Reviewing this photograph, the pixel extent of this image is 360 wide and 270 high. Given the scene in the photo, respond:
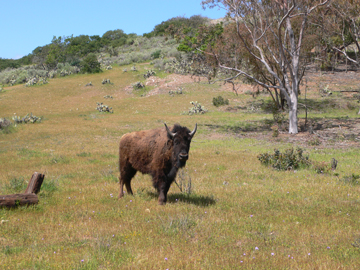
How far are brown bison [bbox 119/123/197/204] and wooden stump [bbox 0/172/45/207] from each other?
2146mm

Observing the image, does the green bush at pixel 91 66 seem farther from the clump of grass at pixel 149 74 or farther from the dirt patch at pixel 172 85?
the dirt patch at pixel 172 85

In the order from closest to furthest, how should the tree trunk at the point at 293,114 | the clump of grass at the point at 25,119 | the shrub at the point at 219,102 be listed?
the tree trunk at the point at 293,114 < the clump of grass at the point at 25,119 < the shrub at the point at 219,102

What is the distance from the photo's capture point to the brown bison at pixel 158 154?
25.0ft

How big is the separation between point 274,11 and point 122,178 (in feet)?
63.4

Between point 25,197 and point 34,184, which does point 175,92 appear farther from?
point 25,197

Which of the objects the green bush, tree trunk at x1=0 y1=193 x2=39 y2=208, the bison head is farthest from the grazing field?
the green bush

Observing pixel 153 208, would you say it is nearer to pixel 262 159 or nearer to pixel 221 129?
pixel 262 159

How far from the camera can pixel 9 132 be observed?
24016mm

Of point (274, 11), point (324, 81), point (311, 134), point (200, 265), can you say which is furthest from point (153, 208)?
point (324, 81)

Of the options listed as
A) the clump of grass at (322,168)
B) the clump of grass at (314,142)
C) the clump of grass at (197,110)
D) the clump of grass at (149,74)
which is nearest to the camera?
the clump of grass at (322,168)

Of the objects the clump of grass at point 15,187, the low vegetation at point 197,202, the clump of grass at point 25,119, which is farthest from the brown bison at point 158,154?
the clump of grass at point 25,119

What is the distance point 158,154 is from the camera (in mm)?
8047

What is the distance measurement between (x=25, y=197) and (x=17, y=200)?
6.9 inches

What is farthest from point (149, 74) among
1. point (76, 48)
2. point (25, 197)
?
point (25, 197)
